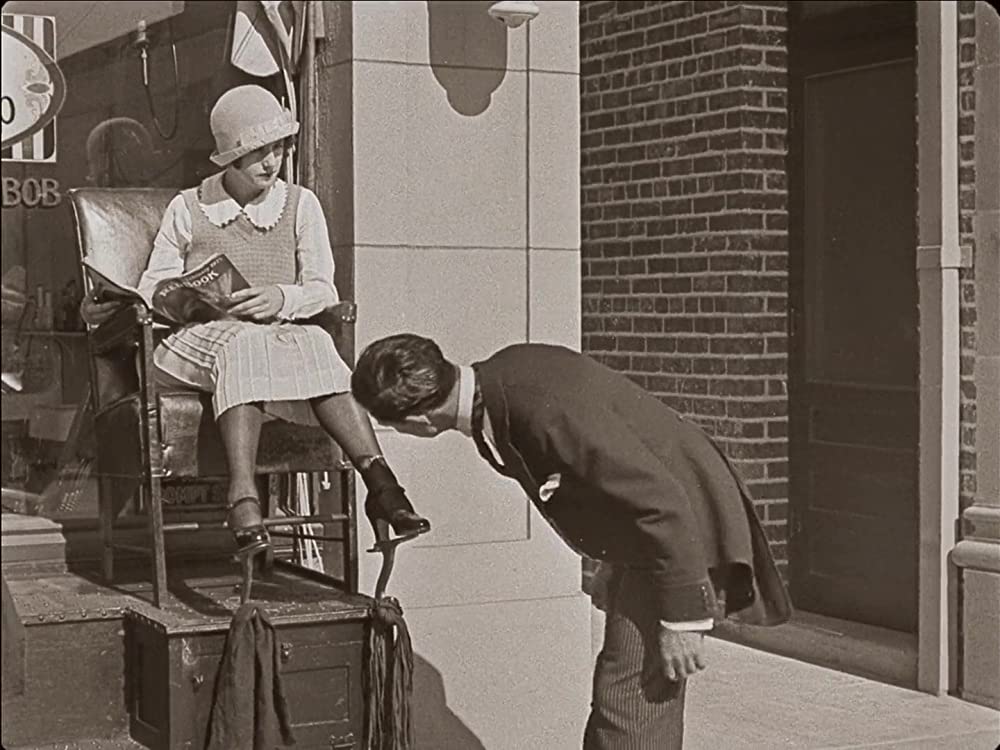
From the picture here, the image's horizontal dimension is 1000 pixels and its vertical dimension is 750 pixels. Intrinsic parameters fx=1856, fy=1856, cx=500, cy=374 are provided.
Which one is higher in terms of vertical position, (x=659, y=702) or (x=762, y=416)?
(x=762, y=416)

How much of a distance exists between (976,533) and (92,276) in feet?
9.77

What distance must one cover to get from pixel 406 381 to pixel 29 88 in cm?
152

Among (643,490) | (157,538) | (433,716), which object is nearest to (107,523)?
(157,538)

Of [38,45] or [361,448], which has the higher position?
[38,45]

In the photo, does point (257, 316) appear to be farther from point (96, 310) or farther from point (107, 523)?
point (107, 523)

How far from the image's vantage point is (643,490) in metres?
4.23

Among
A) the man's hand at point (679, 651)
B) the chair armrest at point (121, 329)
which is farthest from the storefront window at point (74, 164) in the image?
the man's hand at point (679, 651)

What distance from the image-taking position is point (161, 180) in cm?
544

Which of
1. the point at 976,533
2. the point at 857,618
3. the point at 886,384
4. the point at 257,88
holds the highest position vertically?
the point at 257,88

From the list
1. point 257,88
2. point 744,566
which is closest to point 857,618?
point 744,566

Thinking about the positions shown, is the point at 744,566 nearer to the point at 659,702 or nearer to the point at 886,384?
the point at 659,702

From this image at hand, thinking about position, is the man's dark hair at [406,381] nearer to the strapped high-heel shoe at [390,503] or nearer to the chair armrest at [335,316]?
the strapped high-heel shoe at [390,503]

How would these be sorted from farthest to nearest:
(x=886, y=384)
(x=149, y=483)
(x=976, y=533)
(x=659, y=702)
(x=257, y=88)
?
(x=886, y=384), (x=976, y=533), (x=257, y=88), (x=149, y=483), (x=659, y=702)

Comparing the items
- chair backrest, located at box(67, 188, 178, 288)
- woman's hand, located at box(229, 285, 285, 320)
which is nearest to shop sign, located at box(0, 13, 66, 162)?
chair backrest, located at box(67, 188, 178, 288)
